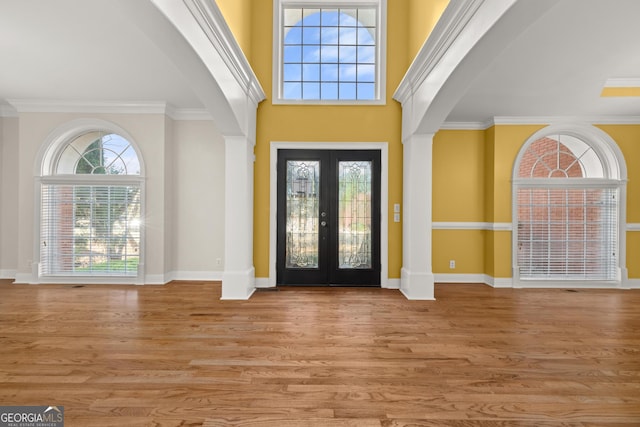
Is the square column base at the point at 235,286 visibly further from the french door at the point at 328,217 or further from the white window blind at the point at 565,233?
the white window blind at the point at 565,233

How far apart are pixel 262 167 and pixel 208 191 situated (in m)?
1.19

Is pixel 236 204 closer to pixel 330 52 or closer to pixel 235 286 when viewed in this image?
pixel 235 286

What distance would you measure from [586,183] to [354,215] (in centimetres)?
394

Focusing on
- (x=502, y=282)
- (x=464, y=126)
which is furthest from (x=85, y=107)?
(x=502, y=282)

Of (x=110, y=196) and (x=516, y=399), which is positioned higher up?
(x=110, y=196)

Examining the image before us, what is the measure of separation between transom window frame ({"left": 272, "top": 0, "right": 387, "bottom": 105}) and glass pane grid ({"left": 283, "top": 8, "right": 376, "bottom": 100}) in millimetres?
109

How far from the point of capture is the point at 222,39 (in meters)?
3.31

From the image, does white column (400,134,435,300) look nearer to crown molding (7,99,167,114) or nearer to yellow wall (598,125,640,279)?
yellow wall (598,125,640,279)

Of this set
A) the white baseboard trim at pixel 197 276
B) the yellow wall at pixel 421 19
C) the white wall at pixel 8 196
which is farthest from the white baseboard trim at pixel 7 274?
the yellow wall at pixel 421 19

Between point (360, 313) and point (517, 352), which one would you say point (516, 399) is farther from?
point (360, 313)

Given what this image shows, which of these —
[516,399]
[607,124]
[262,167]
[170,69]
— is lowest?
[516,399]

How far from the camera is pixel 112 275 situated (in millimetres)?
5465

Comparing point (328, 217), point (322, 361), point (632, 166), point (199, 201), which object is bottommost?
point (322, 361)

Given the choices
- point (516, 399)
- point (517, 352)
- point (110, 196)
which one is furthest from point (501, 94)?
point (110, 196)
